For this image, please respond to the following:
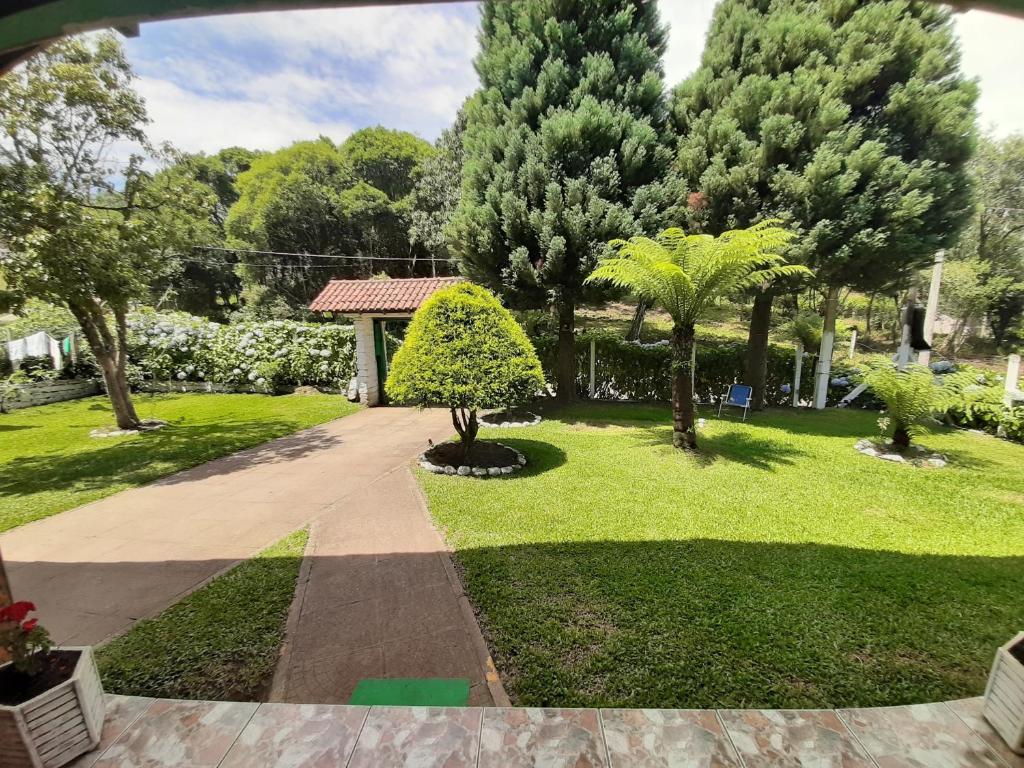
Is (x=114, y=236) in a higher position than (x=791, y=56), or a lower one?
lower

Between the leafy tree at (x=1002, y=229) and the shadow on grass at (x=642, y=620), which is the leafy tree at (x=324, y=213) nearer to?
the shadow on grass at (x=642, y=620)

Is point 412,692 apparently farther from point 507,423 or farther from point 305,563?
point 507,423

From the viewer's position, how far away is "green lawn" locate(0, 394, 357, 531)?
632 cm

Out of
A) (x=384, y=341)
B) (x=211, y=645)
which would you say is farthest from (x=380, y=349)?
(x=211, y=645)

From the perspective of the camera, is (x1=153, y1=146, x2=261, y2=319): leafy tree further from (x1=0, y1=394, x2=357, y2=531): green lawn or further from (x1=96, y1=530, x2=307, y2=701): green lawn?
(x1=96, y1=530, x2=307, y2=701): green lawn

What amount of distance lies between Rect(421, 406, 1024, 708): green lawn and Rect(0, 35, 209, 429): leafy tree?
670cm

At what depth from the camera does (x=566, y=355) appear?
36.7 ft

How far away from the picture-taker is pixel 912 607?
347 cm

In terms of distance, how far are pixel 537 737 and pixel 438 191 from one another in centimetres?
2412

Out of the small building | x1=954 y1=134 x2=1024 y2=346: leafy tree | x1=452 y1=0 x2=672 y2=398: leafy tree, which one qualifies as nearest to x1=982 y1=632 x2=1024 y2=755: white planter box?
x1=452 y1=0 x2=672 y2=398: leafy tree

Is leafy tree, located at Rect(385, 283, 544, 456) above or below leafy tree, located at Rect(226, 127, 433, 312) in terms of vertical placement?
below

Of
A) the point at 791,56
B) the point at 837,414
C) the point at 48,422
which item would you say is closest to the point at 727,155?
the point at 791,56

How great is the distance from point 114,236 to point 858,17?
13.6m

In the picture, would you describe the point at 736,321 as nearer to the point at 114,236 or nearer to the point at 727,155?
the point at 727,155
